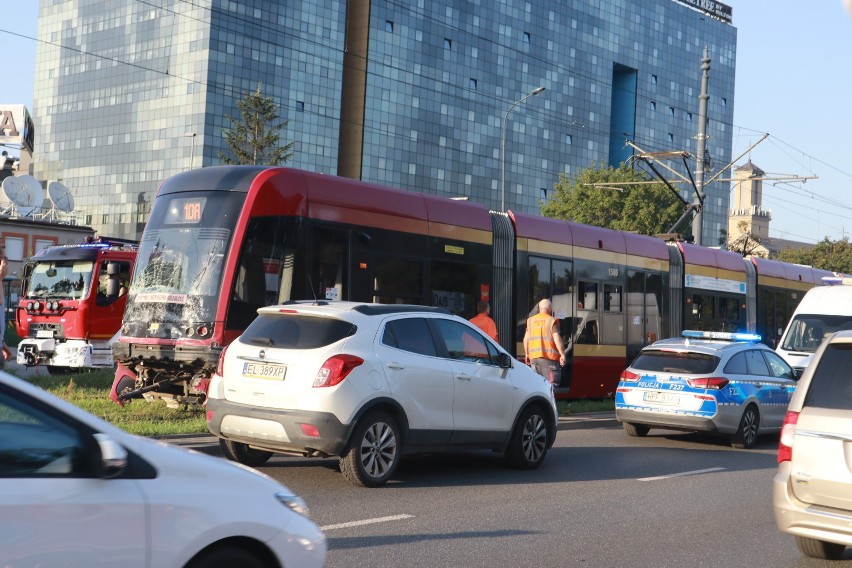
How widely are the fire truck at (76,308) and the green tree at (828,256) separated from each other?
216 feet

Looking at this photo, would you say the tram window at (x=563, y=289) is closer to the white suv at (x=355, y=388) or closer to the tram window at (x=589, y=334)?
the tram window at (x=589, y=334)

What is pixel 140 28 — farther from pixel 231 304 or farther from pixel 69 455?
pixel 69 455

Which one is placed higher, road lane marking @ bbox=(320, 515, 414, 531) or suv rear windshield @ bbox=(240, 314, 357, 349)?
suv rear windshield @ bbox=(240, 314, 357, 349)

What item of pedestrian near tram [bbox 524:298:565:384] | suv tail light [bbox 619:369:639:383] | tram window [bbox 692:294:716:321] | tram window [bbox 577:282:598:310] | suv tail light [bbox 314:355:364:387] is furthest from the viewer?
tram window [bbox 692:294:716:321]

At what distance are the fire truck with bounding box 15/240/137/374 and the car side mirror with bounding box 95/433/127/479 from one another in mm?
16887

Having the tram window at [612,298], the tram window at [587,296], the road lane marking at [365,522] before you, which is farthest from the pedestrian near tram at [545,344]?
the road lane marking at [365,522]

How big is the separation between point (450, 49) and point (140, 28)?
1012 inches

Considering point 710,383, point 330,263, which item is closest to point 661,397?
point 710,383

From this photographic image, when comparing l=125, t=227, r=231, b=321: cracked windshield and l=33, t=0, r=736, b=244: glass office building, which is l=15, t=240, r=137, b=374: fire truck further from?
l=33, t=0, r=736, b=244: glass office building

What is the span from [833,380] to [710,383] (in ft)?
23.1

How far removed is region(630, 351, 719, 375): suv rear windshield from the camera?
13877 mm

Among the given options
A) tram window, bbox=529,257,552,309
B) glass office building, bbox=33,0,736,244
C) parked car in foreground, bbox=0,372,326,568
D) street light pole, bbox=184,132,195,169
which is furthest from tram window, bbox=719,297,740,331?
street light pole, bbox=184,132,195,169

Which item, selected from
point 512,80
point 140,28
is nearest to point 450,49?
point 512,80

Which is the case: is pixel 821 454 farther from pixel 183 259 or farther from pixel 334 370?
pixel 183 259
